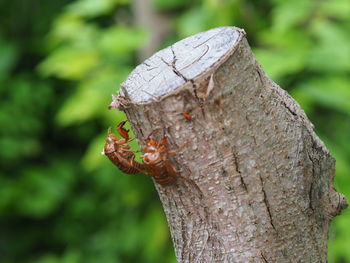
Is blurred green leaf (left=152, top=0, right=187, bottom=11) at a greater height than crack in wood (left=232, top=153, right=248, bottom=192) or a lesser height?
lesser

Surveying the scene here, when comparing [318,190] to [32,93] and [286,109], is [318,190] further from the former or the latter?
[32,93]

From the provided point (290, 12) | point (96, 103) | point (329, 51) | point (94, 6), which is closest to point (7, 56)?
point (94, 6)

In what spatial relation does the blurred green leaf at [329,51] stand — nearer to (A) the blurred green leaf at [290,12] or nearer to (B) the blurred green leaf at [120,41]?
(A) the blurred green leaf at [290,12]

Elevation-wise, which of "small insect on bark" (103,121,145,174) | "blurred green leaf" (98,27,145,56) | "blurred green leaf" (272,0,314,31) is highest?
"small insect on bark" (103,121,145,174)

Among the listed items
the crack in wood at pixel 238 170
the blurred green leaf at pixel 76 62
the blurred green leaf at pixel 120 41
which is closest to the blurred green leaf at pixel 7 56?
the blurred green leaf at pixel 76 62

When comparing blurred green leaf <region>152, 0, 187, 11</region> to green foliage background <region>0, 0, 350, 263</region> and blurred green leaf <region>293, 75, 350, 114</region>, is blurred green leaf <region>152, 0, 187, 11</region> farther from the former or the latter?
blurred green leaf <region>293, 75, 350, 114</region>

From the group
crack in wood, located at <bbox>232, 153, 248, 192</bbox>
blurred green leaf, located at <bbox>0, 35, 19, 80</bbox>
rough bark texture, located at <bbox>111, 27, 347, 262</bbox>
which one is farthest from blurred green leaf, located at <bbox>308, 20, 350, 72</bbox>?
blurred green leaf, located at <bbox>0, 35, 19, 80</bbox>

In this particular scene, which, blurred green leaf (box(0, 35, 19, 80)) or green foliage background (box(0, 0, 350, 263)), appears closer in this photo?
green foliage background (box(0, 0, 350, 263))
